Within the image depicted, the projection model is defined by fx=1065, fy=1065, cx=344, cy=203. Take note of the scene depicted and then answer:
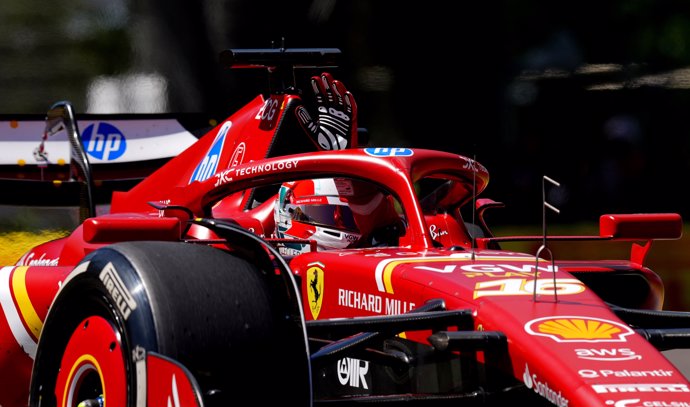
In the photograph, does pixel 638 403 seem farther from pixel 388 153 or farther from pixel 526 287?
pixel 388 153

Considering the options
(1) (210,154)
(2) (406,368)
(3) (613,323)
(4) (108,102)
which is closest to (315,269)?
(2) (406,368)

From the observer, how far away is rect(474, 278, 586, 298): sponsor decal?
3.17m

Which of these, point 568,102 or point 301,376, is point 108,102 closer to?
point 568,102

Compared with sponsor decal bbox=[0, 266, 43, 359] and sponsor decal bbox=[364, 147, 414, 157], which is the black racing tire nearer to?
sponsor decal bbox=[0, 266, 43, 359]

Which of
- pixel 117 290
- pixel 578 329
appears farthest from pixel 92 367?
pixel 578 329

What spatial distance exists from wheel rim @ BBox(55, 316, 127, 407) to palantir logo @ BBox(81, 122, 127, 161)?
6127 millimetres

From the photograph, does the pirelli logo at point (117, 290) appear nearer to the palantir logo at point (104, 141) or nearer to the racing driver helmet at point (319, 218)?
the racing driver helmet at point (319, 218)

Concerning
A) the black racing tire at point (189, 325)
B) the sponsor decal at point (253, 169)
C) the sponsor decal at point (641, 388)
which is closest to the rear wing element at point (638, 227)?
the sponsor decal at point (253, 169)

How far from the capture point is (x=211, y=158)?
6.03m

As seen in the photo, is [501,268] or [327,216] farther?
[327,216]

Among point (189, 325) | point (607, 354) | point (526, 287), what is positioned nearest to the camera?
point (189, 325)

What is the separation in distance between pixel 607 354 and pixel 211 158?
3.58 m

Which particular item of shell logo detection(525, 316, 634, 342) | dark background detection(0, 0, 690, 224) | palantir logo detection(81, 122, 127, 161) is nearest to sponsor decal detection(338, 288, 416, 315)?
shell logo detection(525, 316, 634, 342)

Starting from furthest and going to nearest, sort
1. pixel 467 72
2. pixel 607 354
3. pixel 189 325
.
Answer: pixel 467 72 < pixel 607 354 < pixel 189 325
